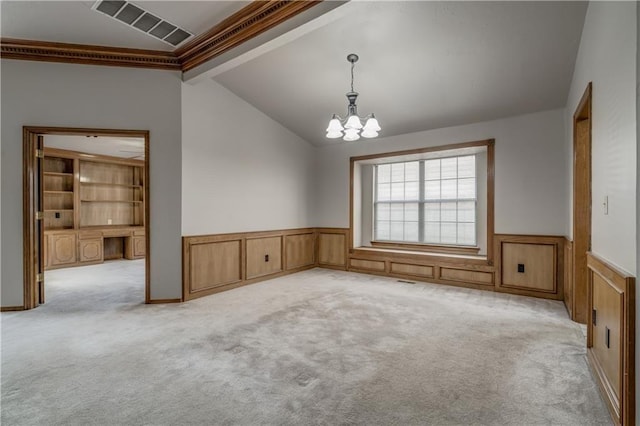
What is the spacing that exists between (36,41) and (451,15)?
4.51 m

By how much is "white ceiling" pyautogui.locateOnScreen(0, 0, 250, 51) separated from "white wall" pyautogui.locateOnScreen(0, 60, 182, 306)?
36 centimetres

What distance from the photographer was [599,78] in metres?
2.41

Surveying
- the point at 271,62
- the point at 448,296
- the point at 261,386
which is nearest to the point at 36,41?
the point at 271,62

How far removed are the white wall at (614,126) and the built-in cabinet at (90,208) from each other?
21.5 ft

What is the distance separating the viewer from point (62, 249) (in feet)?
22.2

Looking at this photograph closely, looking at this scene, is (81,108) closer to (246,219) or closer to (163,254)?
(163,254)

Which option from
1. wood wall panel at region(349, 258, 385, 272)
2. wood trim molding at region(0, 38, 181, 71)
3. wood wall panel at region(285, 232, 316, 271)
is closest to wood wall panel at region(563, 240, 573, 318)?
wood wall panel at region(349, 258, 385, 272)

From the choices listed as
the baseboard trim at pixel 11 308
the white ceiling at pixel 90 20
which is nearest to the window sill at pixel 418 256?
the white ceiling at pixel 90 20

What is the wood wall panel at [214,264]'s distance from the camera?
448 centimetres

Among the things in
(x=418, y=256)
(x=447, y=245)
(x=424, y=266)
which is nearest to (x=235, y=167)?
(x=418, y=256)

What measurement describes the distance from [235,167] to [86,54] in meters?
2.20

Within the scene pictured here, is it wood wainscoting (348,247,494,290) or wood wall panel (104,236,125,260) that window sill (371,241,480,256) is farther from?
wood wall panel (104,236,125,260)

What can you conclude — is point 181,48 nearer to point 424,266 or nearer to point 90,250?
point 424,266

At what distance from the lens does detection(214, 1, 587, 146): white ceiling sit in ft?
10.2
